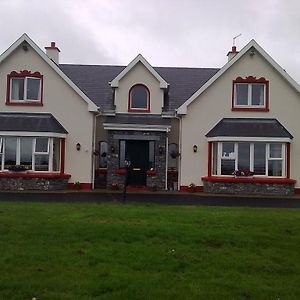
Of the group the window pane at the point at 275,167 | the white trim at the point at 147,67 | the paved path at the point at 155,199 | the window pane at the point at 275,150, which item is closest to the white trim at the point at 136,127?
the white trim at the point at 147,67

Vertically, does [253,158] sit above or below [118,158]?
above

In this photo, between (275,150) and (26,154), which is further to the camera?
(275,150)

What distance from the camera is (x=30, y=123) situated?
77.8ft

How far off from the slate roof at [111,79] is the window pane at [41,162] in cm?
419

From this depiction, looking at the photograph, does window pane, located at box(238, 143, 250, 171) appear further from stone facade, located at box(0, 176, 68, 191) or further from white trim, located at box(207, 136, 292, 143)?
stone facade, located at box(0, 176, 68, 191)

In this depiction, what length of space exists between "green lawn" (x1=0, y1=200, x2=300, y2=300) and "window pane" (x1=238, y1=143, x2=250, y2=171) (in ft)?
38.2

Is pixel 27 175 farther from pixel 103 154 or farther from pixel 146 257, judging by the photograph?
pixel 146 257

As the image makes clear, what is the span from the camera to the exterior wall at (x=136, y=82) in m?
25.0

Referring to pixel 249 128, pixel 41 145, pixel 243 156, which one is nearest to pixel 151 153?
pixel 243 156

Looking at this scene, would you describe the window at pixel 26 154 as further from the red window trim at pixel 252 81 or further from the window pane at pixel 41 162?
the red window trim at pixel 252 81

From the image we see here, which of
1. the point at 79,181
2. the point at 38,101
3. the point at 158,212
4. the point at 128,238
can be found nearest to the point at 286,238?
the point at 128,238

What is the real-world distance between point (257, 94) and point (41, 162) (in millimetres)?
11117

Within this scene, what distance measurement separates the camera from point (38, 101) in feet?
80.5

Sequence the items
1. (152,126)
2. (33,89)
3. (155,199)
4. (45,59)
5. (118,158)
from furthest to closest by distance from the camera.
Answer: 1. (33,89)
2. (118,158)
3. (45,59)
4. (152,126)
5. (155,199)
